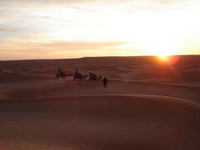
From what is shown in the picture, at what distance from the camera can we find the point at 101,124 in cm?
998

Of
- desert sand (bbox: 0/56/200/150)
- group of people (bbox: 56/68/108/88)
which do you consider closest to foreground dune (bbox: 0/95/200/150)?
desert sand (bbox: 0/56/200/150)

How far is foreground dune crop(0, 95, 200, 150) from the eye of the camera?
26.4ft

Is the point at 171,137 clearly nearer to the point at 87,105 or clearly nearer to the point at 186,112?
the point at 186,112

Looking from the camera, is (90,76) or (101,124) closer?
(101,124)

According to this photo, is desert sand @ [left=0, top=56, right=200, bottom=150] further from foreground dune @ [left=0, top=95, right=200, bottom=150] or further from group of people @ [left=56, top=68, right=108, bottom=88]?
group of people @ [left=56, top=68, right=108, bottom=88]

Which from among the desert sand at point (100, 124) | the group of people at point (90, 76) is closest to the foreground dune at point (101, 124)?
the desert sand at point (100, 124)

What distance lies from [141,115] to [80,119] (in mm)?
2666

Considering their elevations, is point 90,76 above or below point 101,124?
A: above

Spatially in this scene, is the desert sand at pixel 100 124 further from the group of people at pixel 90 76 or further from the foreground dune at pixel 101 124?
the group of people at pixel 90 76

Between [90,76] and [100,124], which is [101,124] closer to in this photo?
[100,124]

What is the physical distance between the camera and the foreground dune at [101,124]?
8039mm

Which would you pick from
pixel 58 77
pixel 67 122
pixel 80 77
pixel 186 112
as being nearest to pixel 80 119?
pixel 67 122

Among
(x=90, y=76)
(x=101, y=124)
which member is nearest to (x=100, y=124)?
(x=101, y=124)

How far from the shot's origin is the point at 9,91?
18.6 m
